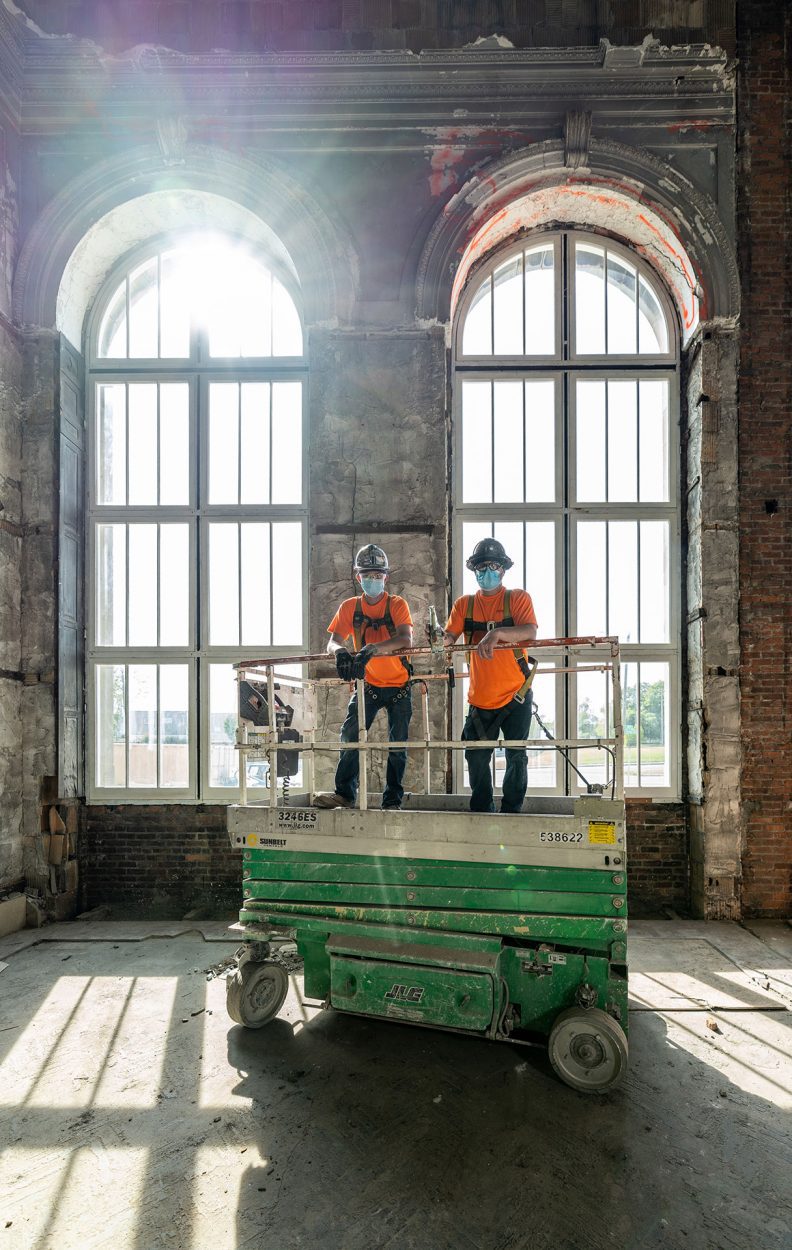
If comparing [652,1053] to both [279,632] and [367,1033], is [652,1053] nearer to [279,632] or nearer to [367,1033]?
[367,1033]

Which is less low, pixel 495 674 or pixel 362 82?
pixel 362 82

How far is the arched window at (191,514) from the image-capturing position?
6.79 meters

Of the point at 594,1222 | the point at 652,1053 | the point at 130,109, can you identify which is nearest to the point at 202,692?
the point at 652,1053

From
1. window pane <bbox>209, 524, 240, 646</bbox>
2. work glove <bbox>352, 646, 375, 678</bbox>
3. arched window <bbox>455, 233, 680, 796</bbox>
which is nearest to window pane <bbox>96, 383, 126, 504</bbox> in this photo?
window pane <bbox>209, 524, 240, 646</bbox>

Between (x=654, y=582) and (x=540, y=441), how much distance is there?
6.16ft

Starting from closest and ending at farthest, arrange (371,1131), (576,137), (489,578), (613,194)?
(371,1131), (489,578), (576,137), (613,194)

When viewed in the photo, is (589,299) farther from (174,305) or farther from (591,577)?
(174,305)

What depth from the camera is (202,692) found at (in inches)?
268

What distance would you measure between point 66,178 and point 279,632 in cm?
494

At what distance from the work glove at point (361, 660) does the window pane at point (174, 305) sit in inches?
181

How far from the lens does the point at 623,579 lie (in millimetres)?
6836

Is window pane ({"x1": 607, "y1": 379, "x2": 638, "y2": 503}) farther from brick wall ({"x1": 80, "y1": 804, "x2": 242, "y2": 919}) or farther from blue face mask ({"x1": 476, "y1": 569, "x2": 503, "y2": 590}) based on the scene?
brick wall ({"x1": 80, "y1": 804, "x2": 242, "y2": 919})

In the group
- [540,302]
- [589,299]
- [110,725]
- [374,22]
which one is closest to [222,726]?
[110,725]

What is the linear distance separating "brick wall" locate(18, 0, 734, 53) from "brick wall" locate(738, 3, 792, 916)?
1.87ft
